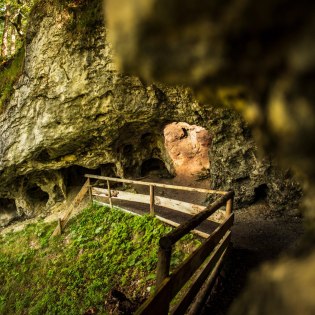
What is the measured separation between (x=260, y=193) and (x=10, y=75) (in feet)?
30.8

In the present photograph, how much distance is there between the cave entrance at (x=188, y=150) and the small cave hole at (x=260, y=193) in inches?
163

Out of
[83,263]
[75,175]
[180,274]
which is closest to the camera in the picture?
[180,274]

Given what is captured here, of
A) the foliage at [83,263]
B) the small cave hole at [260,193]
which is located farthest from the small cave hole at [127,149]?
the small cave hole at [260,193]

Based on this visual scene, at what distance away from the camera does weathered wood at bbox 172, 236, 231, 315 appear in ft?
10.1

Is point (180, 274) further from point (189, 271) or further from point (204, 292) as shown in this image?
point (204, 292)

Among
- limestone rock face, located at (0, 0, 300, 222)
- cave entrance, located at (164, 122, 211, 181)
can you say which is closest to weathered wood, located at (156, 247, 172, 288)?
limestone rock face, located at (0, 0, 300, 222)

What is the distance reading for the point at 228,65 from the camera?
82 cm

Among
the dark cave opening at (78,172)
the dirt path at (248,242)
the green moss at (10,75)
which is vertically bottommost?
the dirt path at (248,242)

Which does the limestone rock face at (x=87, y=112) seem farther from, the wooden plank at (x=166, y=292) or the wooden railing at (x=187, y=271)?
the wooden plank at (x=166, y=292)

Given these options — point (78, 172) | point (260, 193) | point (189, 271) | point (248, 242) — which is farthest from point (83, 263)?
point (78, 172)

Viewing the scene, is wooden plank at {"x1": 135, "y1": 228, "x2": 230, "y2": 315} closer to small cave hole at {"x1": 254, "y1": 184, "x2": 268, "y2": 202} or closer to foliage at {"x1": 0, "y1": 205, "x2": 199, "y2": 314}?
foliage at {"x1": 0, "y1": 205, "x2": 199, "y2": 314}

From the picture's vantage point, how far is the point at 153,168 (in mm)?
13477

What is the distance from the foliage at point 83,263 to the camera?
18.4 ft

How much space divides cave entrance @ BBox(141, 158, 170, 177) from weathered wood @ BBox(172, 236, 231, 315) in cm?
840
